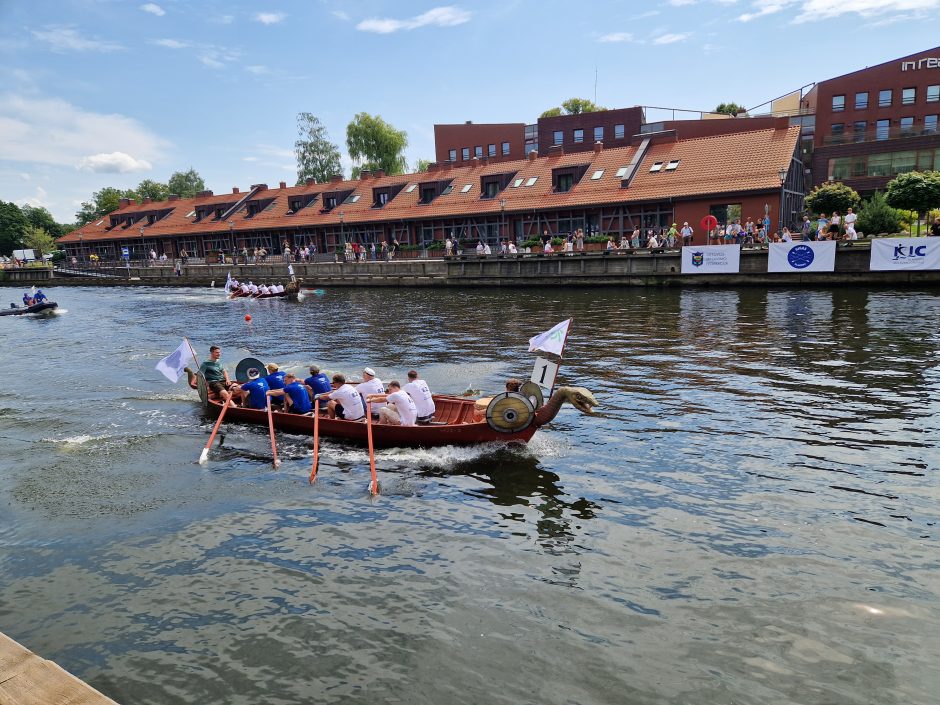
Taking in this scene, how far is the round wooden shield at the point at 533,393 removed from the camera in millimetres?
12578

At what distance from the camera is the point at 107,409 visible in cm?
1783

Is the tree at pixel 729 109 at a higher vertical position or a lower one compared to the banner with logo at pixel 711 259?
higher

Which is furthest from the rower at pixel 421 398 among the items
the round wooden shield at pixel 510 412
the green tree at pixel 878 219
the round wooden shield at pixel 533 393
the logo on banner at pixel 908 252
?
the green tree at pixel 878 219

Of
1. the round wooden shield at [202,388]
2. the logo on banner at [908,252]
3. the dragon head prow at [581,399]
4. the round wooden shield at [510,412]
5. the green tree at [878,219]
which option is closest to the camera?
the dragon head prow at [581,399]

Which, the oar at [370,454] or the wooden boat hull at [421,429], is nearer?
the oar at [370,454]

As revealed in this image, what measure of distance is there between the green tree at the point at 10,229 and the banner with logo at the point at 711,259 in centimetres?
10958

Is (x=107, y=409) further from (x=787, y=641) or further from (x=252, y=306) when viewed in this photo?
(x=252, y=306)

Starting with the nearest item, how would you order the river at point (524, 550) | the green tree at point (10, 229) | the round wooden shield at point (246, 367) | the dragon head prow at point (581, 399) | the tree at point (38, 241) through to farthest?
the river at point (524, 550)
the dragon head prow at point (581, 399)
the round wooden shield at point (246, 367)
the tree at point (38, 241)
the green tree at point (10, 229)

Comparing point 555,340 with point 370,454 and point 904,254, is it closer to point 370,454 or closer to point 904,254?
point 370,454

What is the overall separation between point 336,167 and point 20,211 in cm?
6447

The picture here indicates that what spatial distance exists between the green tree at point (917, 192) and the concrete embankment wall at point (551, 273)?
4.68m

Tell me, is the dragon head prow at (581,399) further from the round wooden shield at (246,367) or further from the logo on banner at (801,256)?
the logo on banner at (801,256)

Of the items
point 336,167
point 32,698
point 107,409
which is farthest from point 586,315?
point 336,167

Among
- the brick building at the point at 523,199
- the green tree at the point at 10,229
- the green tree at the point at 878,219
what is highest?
the green tree at the point at 10,229
